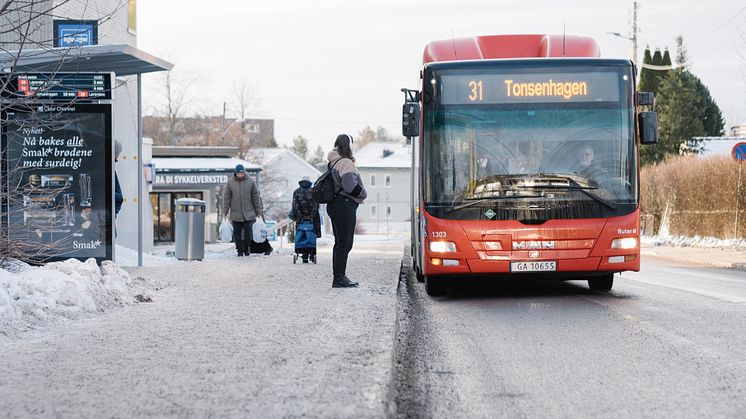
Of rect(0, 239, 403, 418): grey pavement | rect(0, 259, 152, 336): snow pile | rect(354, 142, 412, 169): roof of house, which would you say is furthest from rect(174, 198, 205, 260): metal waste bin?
rect(354, 142, 412, 169): roof of house

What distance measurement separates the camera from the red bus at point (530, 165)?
11.0 meters

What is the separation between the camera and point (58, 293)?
28.8 feet

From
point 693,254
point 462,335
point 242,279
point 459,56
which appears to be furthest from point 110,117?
point 693,254

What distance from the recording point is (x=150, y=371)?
585 centimetres

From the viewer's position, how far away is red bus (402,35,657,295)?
36.0 feet

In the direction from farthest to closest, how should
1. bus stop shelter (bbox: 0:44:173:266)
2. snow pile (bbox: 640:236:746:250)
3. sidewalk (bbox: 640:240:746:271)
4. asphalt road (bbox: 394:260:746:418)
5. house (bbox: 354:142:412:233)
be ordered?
house (bbox: 354:142:412:233) < snow pile (bbox: 640:236:746:250) < sidewalk (bbox: 640:240:746:271) < bus stop shelter (bbox: 0:44:173:266) < asphalt road (bbox: 394:260:746:418)

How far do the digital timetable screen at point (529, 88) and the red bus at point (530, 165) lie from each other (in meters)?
0.01

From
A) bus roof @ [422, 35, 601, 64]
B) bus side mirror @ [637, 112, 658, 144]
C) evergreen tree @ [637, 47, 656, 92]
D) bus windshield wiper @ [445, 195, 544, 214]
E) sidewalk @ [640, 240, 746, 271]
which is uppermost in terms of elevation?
evergreen tree @ [637, 47, 656, 92]

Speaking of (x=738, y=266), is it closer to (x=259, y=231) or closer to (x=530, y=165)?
(x=259, y=231)

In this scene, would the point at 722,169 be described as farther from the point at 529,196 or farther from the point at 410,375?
the point at 410,375

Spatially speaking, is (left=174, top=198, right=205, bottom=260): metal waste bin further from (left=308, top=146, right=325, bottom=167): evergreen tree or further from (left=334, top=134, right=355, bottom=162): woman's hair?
(left=308, top=146, right=325, bottom=167): evergreen tree

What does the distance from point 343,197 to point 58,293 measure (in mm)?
3965

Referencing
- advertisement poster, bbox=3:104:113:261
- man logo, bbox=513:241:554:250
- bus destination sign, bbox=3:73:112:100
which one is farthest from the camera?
advertisement poster, bbox=3:104:113:261

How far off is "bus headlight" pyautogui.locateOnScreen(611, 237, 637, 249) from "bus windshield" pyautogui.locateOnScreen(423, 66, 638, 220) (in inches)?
12.5
